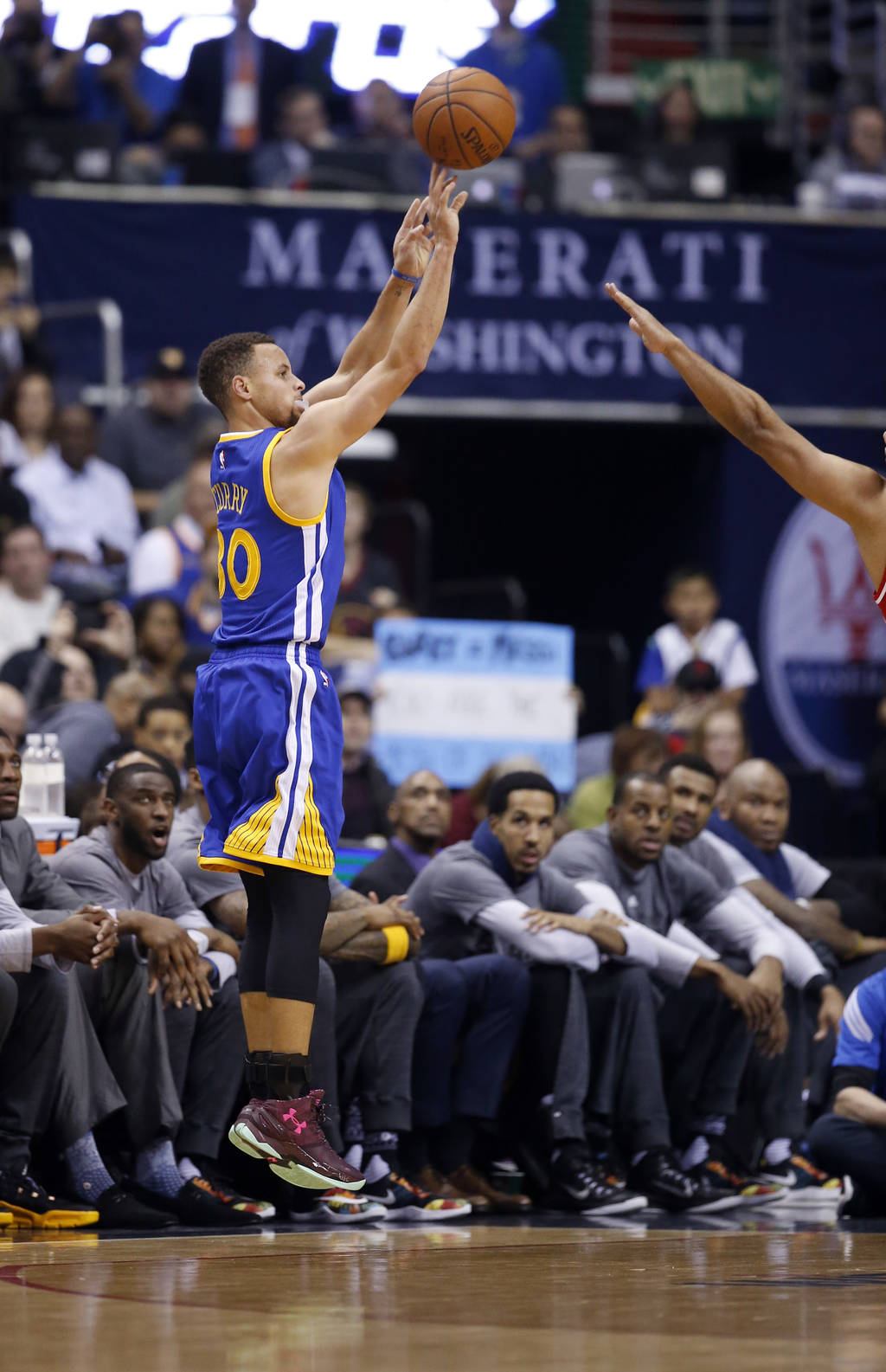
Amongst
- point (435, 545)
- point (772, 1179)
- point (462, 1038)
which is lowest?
point (772, 1179)

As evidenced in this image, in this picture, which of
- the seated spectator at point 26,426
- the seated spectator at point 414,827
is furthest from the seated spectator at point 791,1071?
the seated spectator at point 26,426

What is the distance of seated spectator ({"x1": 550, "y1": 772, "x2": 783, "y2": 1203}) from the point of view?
306 inches

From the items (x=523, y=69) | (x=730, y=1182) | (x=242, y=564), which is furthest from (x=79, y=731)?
(x=523, y=69)

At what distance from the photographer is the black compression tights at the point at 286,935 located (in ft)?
17.3

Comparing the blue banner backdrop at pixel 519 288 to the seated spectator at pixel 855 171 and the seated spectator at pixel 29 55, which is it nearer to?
the seated spectator at pixel 855 171

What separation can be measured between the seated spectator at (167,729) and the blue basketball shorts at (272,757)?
258 centimetres

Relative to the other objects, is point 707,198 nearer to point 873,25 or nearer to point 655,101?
point 655,101

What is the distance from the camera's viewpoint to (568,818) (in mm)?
10070

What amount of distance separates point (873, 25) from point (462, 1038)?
12324 millimetres

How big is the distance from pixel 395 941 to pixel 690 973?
1.31 metres

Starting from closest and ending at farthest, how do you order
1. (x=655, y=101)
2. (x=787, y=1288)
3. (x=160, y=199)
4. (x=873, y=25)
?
(x=787, y=1288), (x=160, y=199), (x=655, y=101), (x=873, y=25)

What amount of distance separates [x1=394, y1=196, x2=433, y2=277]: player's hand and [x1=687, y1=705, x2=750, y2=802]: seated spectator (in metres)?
4.53

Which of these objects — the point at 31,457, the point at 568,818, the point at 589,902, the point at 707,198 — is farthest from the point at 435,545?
the point at 589,902

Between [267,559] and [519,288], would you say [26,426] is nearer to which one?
[519,288]
